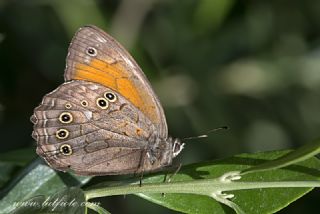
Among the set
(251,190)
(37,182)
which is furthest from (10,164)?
(251,190)

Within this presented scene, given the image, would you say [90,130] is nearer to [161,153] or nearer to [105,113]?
[105,113]

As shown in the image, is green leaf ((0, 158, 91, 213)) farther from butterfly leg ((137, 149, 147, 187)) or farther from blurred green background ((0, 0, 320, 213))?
blurred green background ((0, 0, 320, 213))

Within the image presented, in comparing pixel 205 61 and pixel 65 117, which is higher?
pixel 205 61

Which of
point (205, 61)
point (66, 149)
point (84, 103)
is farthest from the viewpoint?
point (205, 61)

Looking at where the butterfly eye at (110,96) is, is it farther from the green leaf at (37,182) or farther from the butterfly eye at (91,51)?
the green leaf at (37,182)

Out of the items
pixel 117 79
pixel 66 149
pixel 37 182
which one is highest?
pixel 117 79

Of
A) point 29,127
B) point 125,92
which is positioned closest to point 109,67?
point 125,92

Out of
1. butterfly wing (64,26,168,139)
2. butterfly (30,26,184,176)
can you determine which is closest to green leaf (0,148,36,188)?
butterfly (30,26,184,176)

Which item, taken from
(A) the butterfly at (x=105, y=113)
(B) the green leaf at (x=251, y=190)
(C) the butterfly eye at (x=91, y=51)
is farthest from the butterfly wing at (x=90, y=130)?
(B) the green leaf at (x=251, y=190)
